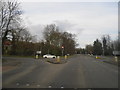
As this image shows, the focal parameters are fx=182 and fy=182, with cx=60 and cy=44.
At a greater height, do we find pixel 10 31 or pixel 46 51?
pixel 10 31

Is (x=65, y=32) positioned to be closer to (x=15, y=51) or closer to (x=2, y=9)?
(x=15, y=51)

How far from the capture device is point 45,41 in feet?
223

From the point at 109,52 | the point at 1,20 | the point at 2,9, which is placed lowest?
the point at 109,52

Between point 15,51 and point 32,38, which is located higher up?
point 32,38

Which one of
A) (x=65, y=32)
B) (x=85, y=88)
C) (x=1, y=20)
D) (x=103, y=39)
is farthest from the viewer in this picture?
(x=103, y=39)

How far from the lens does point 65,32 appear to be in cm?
7694

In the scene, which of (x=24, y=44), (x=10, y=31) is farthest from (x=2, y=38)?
(x=24, y=44)

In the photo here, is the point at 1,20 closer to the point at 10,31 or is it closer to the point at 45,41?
the point at 10,31

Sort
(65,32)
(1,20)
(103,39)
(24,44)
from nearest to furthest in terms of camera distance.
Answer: (1,20)
(24,44)
(65,32)
(103,39)

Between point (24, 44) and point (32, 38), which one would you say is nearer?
point (24, 44)

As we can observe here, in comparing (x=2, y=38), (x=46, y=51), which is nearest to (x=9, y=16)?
(x=2, y=38)

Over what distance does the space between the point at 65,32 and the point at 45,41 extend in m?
12.6

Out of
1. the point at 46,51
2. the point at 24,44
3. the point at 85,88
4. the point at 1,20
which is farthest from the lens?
the point at 46,51

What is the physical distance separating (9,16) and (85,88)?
31.9 meters
